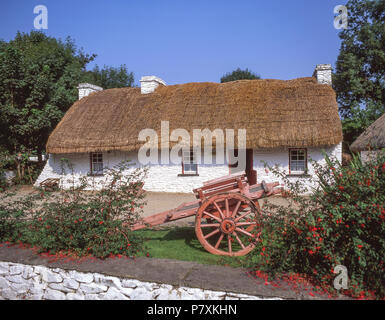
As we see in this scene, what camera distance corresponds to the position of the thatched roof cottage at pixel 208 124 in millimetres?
11766

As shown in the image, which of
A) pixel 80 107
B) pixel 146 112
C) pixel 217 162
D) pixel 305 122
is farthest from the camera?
pixel 80 107

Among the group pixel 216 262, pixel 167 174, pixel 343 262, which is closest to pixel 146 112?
pixel 167 174

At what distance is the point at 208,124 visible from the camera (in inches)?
497

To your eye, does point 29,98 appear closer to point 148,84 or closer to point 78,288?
point 148,84

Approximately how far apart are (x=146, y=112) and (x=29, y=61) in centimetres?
753

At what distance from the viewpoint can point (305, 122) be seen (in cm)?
1174

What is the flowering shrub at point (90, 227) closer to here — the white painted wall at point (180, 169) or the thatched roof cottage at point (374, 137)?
the white painted wall at point (180, 169)

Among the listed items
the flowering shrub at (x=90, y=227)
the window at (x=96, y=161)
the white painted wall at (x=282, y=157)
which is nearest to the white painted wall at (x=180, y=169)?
the white painted wall at (x=282, y=157)

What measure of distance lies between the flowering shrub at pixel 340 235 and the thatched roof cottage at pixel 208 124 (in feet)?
27.6

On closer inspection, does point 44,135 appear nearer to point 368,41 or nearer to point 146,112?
point 146,112
